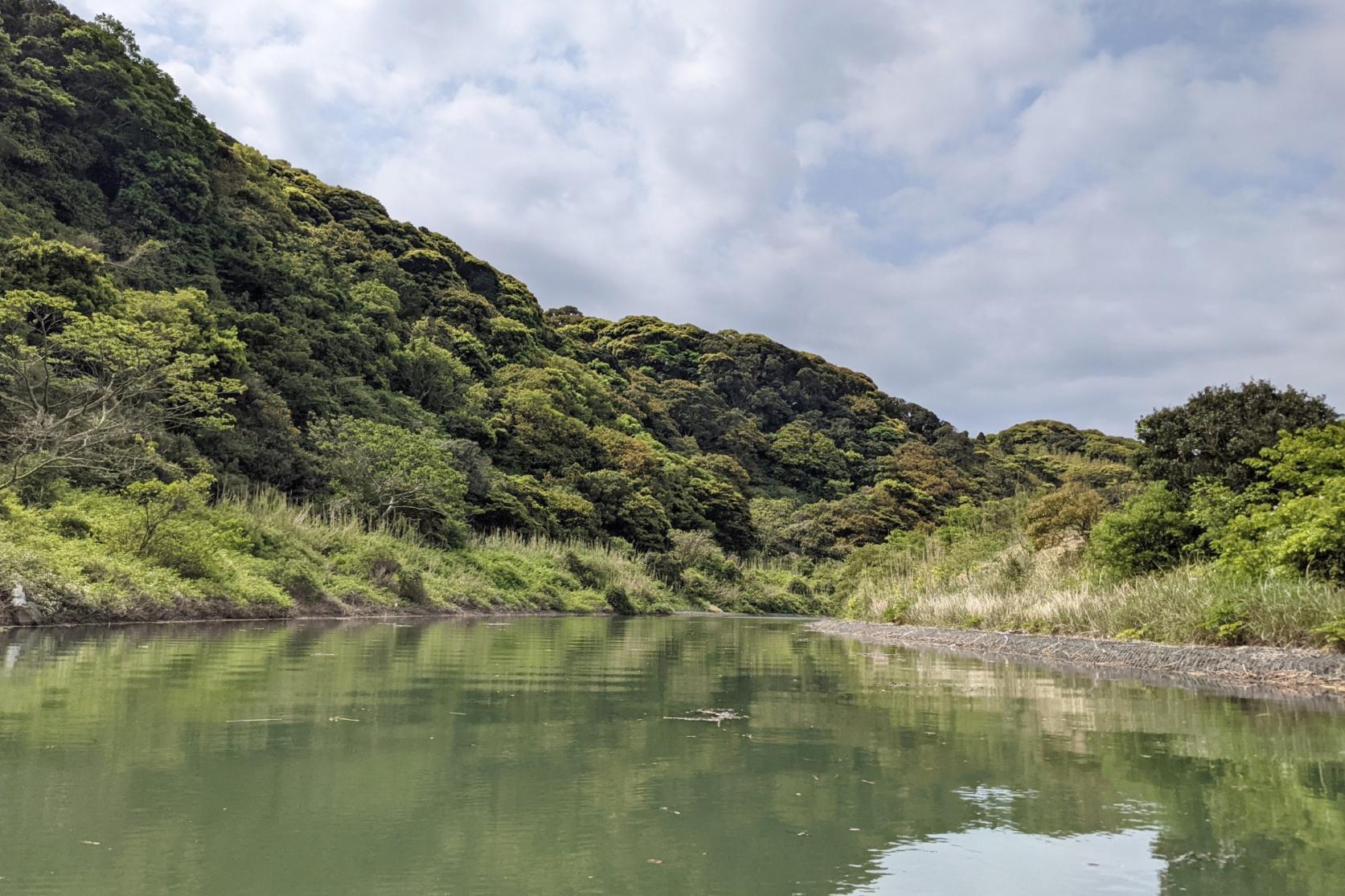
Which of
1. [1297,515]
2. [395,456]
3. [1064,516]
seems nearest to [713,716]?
[1297,515]

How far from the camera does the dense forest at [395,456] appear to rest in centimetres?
1405

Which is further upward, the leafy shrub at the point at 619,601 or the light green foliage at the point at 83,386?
the light green foliage at the point at 83,386

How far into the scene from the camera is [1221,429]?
14211mm

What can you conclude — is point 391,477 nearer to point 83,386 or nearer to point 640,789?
point 83,386

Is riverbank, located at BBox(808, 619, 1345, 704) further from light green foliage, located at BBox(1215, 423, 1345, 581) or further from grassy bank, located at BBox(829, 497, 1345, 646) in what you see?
→ light green foliage, located at BBox(1215, 423, 1345, 581)

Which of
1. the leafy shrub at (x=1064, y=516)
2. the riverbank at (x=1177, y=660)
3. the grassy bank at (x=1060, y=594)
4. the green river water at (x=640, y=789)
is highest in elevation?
the leafy shrub at (x=1064, y=516)

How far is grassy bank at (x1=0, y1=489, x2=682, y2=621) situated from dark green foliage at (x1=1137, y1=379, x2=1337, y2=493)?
16441 millimetres

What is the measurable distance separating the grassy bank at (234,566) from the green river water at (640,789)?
23.9 ft

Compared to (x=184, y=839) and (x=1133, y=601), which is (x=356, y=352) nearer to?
(x=1133, y=601)

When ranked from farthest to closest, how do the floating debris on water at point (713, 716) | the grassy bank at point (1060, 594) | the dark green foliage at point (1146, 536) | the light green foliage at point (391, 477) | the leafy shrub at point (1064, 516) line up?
the light green foliage at point (391, 477), the leafy shrub at point (1064, 516), the dark green foliage at point (1146, 536), the grassy bank at point (1060, 594), the floating debris on water at point (713, 716)

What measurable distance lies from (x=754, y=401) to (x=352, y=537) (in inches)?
2413

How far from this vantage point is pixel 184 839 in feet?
8.91

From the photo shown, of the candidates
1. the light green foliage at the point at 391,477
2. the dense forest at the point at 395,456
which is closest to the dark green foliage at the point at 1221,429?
the dense forest at the point at 395,456

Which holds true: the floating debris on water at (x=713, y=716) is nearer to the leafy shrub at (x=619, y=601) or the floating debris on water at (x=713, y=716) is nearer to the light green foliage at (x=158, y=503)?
the light green foliage at (x=158, y=503)
